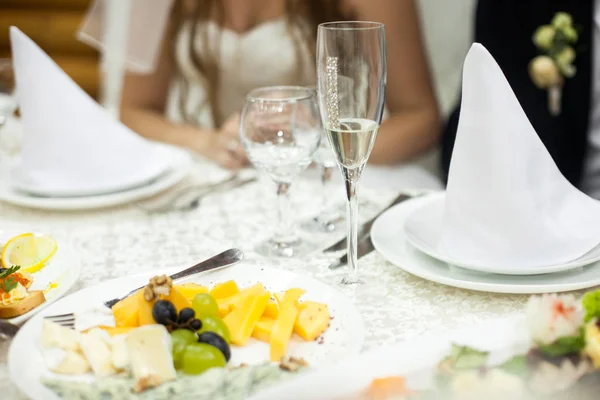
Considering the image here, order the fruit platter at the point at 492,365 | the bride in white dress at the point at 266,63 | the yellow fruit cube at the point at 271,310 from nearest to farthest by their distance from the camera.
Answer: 1. the fruit platter at the point at 492,365
2. the yellow fruit cube at the point at 271,310
3. the bride in white dress at the point at 266,63

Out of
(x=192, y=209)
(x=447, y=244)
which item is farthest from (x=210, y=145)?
(x=447, y=244)

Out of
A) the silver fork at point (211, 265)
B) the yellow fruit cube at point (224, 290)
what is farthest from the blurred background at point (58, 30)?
the yellow fruit cube at point (224, 290)

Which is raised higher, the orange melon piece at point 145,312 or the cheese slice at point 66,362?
the orange melon piece at point 145,312

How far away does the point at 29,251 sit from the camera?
0.92 meters

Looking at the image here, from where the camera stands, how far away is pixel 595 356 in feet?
1.77

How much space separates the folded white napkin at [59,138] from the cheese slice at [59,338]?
0.54m

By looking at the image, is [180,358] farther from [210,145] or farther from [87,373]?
[210,145]

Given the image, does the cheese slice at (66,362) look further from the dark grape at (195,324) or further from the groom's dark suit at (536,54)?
the groom's dark suit at (536,54)

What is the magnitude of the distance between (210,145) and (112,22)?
51.3 inches

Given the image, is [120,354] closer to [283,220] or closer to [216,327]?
[216,327]


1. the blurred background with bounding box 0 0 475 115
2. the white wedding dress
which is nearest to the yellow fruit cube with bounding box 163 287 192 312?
the white wedding dress

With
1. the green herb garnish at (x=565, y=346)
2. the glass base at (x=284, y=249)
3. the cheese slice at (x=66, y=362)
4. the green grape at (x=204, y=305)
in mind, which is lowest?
the glass base at (x=284, y=249)

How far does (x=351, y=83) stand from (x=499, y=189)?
21 cm

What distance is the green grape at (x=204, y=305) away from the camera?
0.70 m
